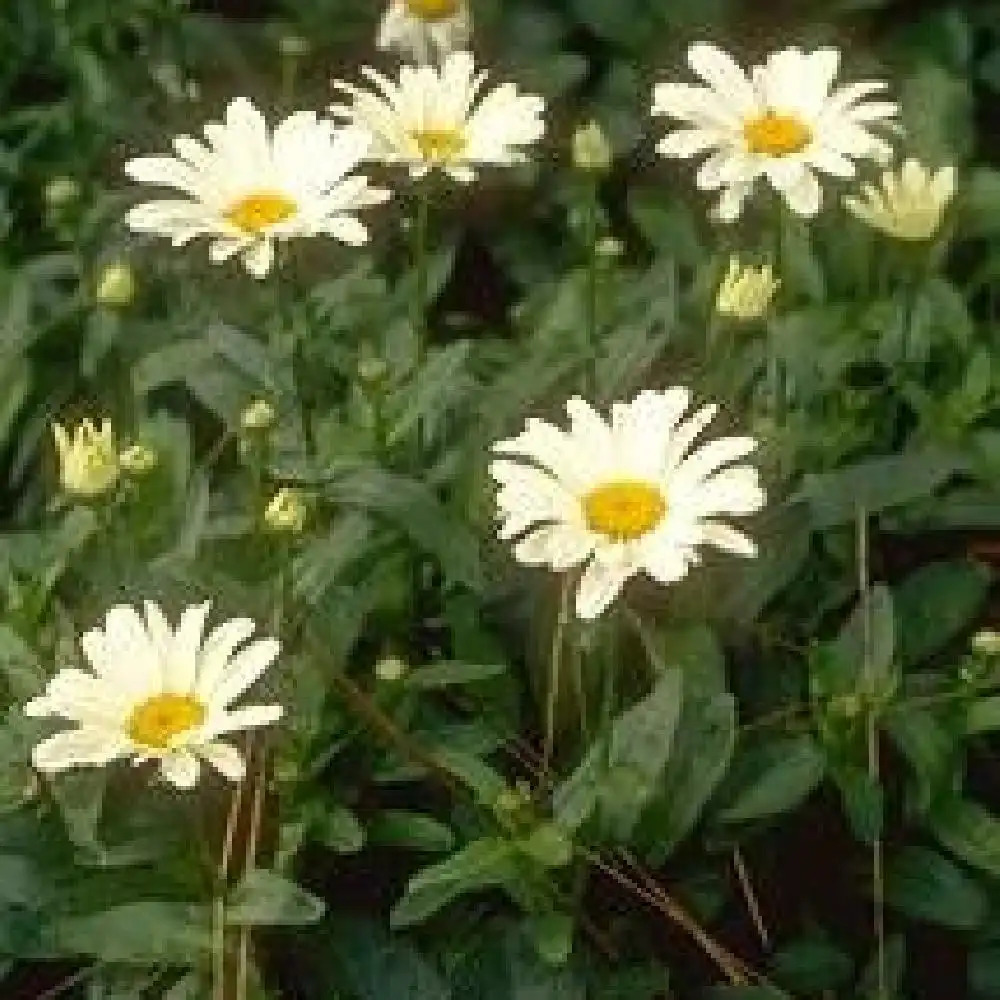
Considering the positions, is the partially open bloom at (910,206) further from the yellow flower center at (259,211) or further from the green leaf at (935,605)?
the yellow flower center at (259,211)

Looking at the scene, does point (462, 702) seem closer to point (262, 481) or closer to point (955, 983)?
point (262, 481)

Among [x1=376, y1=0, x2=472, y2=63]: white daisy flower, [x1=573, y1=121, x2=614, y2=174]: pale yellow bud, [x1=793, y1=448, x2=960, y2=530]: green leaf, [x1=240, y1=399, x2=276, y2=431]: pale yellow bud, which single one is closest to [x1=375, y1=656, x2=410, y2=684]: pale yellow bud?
[x1=240, y1=399, x2=276, y2=431]: pale yellow bud

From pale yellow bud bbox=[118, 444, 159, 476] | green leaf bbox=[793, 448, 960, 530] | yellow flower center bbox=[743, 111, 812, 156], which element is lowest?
pale yellow bud bbox=[118, 444, 159, 476]

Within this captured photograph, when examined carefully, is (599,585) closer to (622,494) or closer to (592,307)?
(622,494)

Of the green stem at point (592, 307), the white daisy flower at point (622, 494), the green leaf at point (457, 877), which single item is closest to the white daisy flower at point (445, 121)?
the green stem at point (592, 307)

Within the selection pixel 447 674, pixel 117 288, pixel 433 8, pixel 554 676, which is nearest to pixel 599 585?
pixel 554 676

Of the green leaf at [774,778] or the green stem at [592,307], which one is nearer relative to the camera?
the green leaf at [774,778]

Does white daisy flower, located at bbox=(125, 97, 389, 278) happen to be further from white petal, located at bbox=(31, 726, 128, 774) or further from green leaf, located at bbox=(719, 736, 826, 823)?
green leaf, located at bbox=(719, 736, 826, 823)
